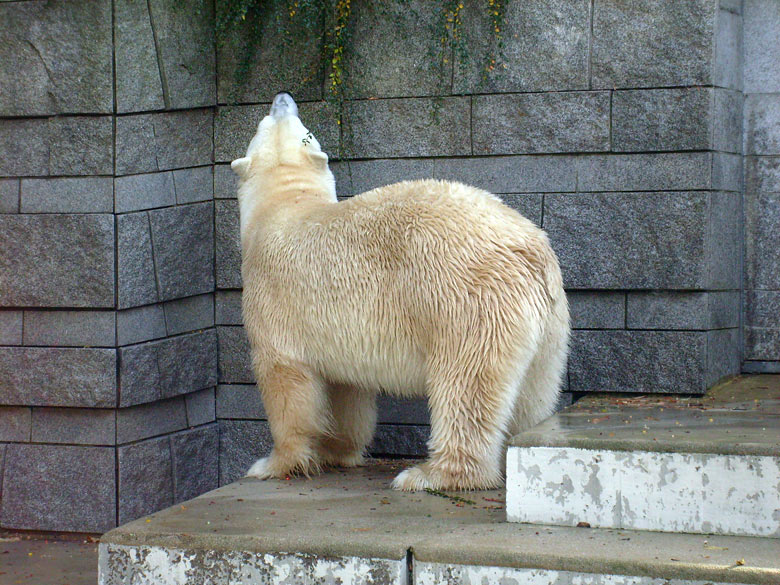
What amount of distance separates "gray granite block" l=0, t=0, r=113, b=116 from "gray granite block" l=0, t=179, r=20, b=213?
1.19 ft

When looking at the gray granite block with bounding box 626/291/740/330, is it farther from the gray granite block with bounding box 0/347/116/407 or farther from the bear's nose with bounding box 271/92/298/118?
the gray granite block with bounding box 0/347/116/407

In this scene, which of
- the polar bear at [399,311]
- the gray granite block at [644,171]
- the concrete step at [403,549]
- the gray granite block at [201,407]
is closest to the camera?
the concrete step at [403,549]

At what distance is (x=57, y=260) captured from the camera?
533 centimetres

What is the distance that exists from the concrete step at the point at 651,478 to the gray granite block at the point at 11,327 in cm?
293

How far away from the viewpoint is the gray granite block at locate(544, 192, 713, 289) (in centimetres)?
514

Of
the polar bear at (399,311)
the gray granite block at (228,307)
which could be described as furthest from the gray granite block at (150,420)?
the polar bear at (399,311)

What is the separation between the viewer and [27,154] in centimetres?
539

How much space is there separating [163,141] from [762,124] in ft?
10.9

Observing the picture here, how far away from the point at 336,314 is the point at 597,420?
122cm

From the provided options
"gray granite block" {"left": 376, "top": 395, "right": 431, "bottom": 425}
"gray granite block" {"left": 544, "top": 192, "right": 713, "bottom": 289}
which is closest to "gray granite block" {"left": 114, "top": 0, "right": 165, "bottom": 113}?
"gray granite block" {"left": 376, "top": 395, "right": 431, "bottom": 425}

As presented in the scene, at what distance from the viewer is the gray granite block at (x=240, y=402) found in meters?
5.89

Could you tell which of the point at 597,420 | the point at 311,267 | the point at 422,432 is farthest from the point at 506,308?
the point at 422,432

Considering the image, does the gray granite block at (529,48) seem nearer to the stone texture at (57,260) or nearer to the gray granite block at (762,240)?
the gray granite block at (762,240)

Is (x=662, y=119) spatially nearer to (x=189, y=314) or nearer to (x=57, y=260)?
(x=189, y=314)
